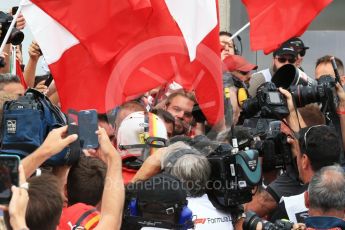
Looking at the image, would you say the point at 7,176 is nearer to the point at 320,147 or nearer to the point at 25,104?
the point at 25,104

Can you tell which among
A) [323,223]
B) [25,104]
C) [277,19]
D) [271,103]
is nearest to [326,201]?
[323,223]

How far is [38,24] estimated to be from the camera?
721cm

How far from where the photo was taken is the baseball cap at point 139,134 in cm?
634

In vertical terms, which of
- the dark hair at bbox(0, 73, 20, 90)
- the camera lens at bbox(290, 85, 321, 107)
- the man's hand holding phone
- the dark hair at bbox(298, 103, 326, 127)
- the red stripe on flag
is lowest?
the man's hand holding phone

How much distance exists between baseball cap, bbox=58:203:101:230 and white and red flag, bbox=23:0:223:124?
228cm

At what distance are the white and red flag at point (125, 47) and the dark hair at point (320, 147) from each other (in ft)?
4.36

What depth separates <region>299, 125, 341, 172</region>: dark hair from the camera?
6000 mm

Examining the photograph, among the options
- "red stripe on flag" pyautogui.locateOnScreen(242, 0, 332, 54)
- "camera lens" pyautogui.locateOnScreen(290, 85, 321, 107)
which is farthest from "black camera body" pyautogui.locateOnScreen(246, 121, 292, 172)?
"red stripe on flag" pyautogui.locateOnScreen(242, 0, 332, 54)

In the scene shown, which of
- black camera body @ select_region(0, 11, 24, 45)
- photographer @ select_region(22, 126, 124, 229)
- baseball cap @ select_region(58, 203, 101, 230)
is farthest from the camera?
black camera body @ select_region(0, 11, 24, 45)

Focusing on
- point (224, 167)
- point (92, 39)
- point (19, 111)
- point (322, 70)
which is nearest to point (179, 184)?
point (224, 167)

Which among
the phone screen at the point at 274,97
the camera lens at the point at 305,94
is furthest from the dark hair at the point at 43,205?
the camera lens at the point at 305,94

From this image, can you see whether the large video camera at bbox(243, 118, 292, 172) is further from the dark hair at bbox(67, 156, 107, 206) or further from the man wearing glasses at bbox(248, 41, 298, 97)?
the man wearing glasses at bbox(248, 41, 298, 97)

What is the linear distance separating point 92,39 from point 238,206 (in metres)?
2.18

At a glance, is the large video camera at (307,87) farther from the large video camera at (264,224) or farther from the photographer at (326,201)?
the large video camera at (264,224)
